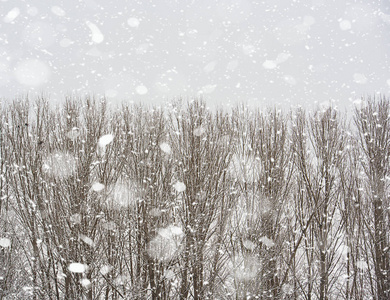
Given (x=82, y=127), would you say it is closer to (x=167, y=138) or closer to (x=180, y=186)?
(x=167, y=138)

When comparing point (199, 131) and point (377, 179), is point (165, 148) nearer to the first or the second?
point (199, 131)

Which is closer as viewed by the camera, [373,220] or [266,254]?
[266,254]

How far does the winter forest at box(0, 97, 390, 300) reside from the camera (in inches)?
240

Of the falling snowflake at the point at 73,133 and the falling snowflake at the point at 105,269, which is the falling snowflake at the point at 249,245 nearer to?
the falling snowflake at the point at 105,269

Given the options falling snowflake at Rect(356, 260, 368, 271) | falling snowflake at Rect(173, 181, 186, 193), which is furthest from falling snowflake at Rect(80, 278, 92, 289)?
falling snowflake at Rect(356, 260, 368, 271)

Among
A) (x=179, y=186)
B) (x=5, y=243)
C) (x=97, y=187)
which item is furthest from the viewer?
(x=5, y=243)

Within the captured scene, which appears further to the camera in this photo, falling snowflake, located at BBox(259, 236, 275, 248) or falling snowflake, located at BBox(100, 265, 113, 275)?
falling snowflake, located at BBox(259, 236, 275, 248)

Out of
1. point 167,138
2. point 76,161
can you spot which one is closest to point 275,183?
point 167,138

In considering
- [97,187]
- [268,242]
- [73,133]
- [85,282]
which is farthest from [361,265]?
[73,133]

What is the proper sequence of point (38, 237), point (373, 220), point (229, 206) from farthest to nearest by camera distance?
1. point (373, 220)
2. point (38, 237)
3. point (229, 206)

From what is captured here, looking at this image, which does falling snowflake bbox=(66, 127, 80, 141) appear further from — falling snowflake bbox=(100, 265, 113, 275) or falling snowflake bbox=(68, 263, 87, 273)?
falling snowflake bbox=(100, 265, 113, 275)

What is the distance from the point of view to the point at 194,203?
634 centimetres

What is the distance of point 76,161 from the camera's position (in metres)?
6.40

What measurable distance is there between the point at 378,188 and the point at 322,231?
217 centimetres
